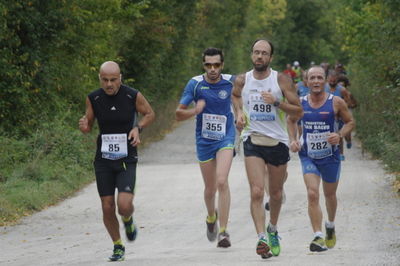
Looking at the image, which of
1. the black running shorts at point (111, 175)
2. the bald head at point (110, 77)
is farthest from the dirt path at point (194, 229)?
the bald head at point (110, 77)

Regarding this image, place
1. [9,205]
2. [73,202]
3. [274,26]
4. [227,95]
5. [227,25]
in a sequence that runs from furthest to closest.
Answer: [274,26] < [227,25] < [73,202] < [9,205] < [227,95]

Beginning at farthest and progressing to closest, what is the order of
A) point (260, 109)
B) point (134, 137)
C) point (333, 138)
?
point (333, 138) < point (260, 109) < point (134, 137)

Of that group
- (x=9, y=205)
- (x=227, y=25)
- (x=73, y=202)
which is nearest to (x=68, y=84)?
(x=73, y=202)

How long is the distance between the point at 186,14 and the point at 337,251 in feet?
89.7

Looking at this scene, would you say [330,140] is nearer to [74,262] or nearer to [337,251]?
[337,251]

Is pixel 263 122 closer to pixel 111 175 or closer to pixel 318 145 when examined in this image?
pixel 318 145

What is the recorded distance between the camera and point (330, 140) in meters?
11.0

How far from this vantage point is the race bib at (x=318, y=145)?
1111 centimetres

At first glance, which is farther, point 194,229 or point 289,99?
point 194,229

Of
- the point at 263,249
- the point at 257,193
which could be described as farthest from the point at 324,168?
the point at 263,249

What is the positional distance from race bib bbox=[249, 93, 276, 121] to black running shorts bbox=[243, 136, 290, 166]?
0.28m

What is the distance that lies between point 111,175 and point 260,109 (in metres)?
1.68

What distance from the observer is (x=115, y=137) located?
1066 cm

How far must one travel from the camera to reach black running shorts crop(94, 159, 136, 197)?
1072cm
